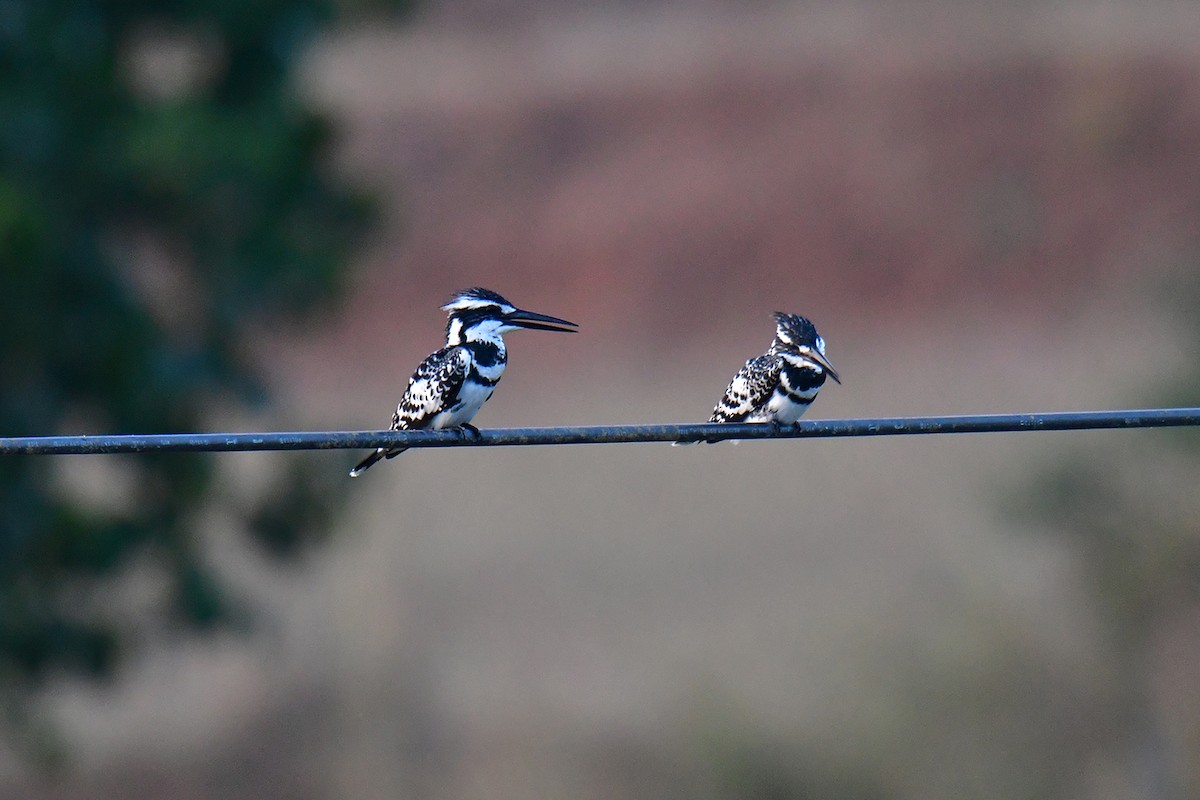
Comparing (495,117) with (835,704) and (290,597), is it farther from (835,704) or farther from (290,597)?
(835,704)

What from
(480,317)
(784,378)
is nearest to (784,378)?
(784,378)

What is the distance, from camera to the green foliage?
42.5ft

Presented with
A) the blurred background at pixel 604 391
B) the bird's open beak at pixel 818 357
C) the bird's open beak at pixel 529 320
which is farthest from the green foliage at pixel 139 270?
the bird's open beak at pixel 818 357

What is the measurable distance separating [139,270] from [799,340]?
921cm

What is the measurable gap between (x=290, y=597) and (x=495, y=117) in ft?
82.3

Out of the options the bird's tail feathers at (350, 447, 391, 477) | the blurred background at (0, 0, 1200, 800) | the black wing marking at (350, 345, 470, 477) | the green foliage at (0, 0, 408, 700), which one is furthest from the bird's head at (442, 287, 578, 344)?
the green foliage at (0, 0, 408, 700)

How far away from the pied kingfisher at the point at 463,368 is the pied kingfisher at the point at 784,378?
33.7 inches

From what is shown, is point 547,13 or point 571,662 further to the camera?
point 547,13

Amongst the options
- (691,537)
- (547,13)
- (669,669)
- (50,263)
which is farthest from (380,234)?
(547,13)

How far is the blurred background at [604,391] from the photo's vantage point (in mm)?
13812

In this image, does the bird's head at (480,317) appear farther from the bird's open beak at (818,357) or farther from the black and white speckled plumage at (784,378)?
the bird's open beak at (818,357)

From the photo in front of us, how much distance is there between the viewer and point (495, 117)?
50.3 meters

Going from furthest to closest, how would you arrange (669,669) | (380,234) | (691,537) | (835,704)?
(691,537), (669,669), (835,704), (380,234)

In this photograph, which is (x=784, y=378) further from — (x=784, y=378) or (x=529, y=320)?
(x=529, y=320)
